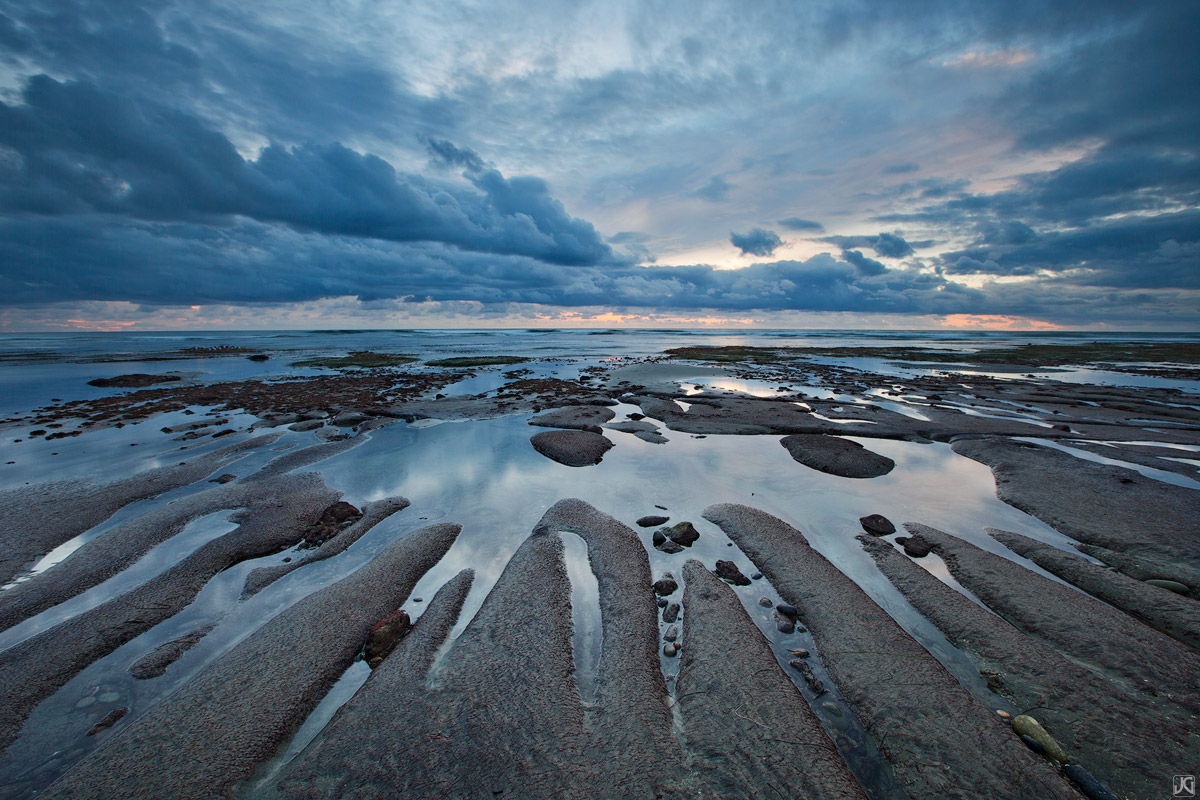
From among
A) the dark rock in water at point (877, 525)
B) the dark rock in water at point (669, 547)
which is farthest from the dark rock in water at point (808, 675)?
the dark rock in water at point (877, 525)

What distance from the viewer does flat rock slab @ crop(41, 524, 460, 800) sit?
4.39m

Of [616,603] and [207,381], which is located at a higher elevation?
[616,603]

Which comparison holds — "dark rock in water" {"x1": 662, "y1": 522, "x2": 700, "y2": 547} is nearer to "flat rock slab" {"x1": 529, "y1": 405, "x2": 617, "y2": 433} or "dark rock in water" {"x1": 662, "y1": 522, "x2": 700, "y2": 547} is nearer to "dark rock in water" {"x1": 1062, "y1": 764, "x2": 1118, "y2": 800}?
"dark rock in water" {"x1": 1062, "y1": 764, "x2": 1118, "y2": 800}

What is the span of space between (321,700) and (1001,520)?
14.3 metres

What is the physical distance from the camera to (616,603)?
745 centimetres

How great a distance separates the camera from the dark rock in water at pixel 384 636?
6.23m

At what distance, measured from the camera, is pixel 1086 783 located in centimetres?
429

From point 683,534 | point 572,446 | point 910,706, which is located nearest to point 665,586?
point 683,534

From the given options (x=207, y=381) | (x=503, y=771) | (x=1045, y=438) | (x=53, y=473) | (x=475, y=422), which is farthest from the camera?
(x=207, y=381)

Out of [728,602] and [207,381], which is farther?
[207,381]

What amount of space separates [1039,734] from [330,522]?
12673 mm

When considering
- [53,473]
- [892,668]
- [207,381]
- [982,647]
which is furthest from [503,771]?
[207,381]

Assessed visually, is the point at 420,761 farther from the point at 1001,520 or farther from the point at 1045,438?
the point at 1045,438

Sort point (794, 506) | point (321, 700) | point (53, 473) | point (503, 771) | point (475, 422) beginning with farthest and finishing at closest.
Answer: point (475, 422), point (53, 473), point (794, 506), point (321, 700), point (503, 771)
